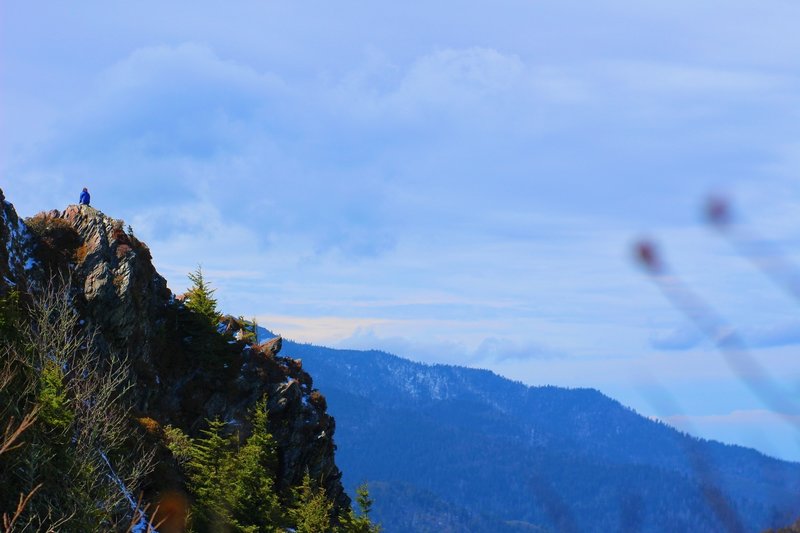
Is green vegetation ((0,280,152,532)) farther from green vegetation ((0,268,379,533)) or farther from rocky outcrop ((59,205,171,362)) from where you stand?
rocky outcrop ((59,205,171,362))

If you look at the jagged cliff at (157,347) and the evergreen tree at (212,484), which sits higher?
the jagged cliff at (157,347)

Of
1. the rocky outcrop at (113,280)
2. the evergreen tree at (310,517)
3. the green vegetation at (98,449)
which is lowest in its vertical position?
the evergreen tree at (310,517)

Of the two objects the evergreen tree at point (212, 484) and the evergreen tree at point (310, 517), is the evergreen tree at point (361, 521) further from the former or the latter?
the evergreen tree at point (212, 484)

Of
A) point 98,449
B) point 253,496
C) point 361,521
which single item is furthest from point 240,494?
point 98,449

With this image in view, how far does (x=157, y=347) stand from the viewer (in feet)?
210

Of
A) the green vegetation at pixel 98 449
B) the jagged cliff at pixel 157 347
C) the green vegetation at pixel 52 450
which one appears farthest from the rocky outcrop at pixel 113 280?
the green vegetation at pixel 52 450

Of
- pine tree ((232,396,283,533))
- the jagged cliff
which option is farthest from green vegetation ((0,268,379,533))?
the jagged cliff

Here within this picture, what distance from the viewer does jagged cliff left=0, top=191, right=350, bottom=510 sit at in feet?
176

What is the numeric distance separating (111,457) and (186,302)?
33.5 meters

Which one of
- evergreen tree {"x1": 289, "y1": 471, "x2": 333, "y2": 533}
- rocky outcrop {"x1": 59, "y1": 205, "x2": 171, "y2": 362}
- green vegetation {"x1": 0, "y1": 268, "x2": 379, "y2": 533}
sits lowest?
evergreen tree {"x1": 289, "y1": 471, "x2": 333, "y2": 533}

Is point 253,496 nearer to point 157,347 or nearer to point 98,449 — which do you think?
point 98,449

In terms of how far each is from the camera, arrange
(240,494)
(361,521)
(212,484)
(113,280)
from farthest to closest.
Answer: (113,280)
(361,521)
(212,484)
(240,494)

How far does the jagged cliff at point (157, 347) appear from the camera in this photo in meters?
53.6

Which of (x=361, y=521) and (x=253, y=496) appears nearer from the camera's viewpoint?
(x=253, y=496)
